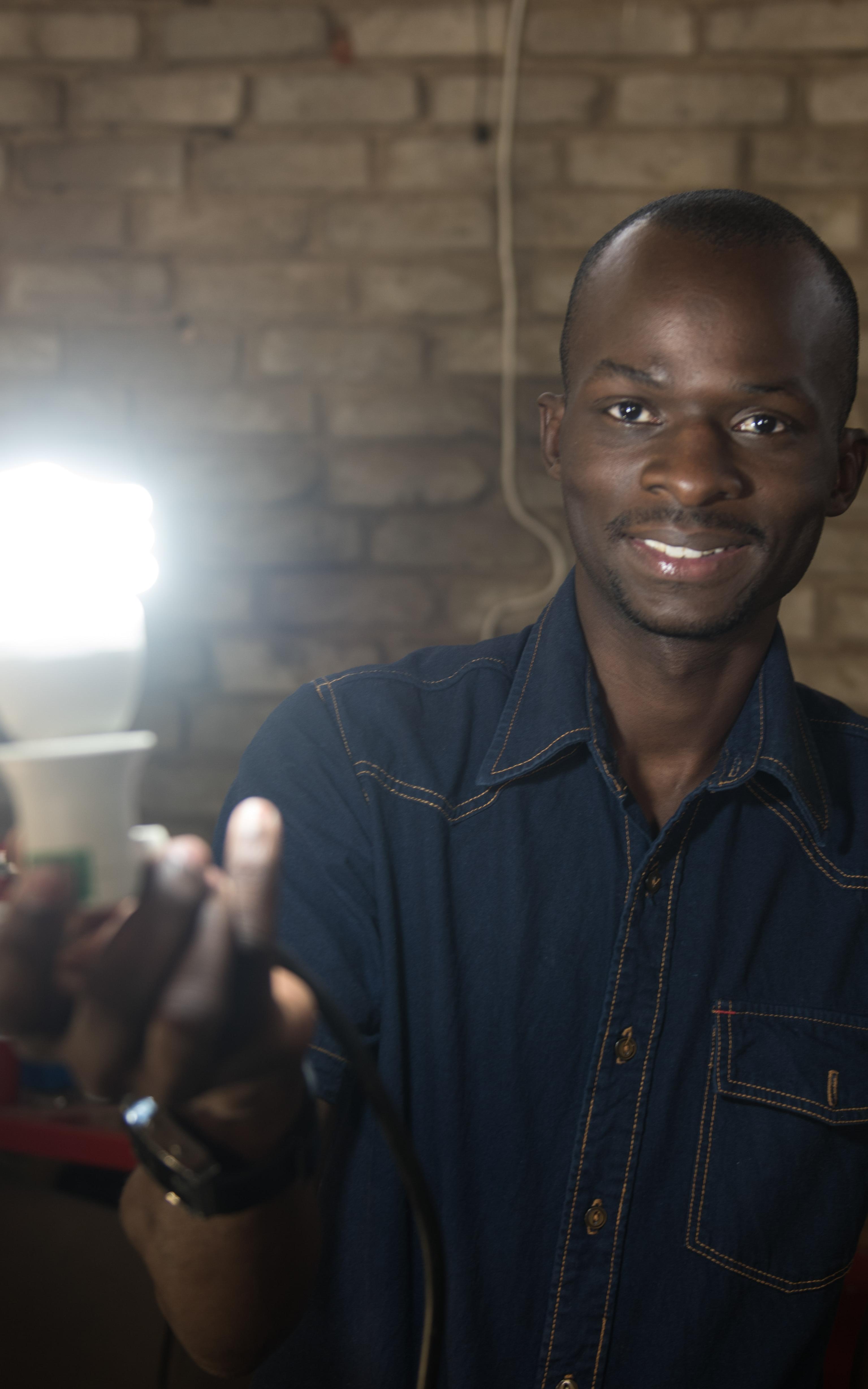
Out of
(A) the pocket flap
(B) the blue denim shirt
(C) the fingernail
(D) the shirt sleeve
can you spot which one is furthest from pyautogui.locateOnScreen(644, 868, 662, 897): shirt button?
(C) the fingernail

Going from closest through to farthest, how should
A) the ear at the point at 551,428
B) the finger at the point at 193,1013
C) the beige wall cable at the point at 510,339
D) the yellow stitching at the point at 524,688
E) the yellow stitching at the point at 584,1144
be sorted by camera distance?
the finger at the point at 193,1013
the yellow stitching at the point at 584,1144
the yellow stitching at the point at 524,688
the ear at the point at 551,428
the beige wall cable at the point at 510,339

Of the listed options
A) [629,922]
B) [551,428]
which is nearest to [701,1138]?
[629,922]

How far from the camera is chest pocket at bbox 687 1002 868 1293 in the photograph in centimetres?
89

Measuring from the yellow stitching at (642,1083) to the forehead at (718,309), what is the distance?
39 centimetres

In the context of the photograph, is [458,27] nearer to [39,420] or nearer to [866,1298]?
[39,420]

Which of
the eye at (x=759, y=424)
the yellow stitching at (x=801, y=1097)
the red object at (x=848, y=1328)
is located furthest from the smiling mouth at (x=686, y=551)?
the red object at (x=848, y=1328)

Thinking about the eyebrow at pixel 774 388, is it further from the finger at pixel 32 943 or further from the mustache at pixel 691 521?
the finger at pixel 32 943

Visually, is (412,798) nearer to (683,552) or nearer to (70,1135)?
(683,552)

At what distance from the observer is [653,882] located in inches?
36.3

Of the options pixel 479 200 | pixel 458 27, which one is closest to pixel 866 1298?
pixel 479 200

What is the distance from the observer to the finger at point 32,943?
464 mm

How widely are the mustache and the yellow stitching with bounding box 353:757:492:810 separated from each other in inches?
10.5

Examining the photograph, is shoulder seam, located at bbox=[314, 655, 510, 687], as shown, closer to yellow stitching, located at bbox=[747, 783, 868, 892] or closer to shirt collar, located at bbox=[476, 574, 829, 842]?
shirt collar, located at bbox=[476, 574, 829, 842]

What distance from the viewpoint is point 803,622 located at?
166 cm
